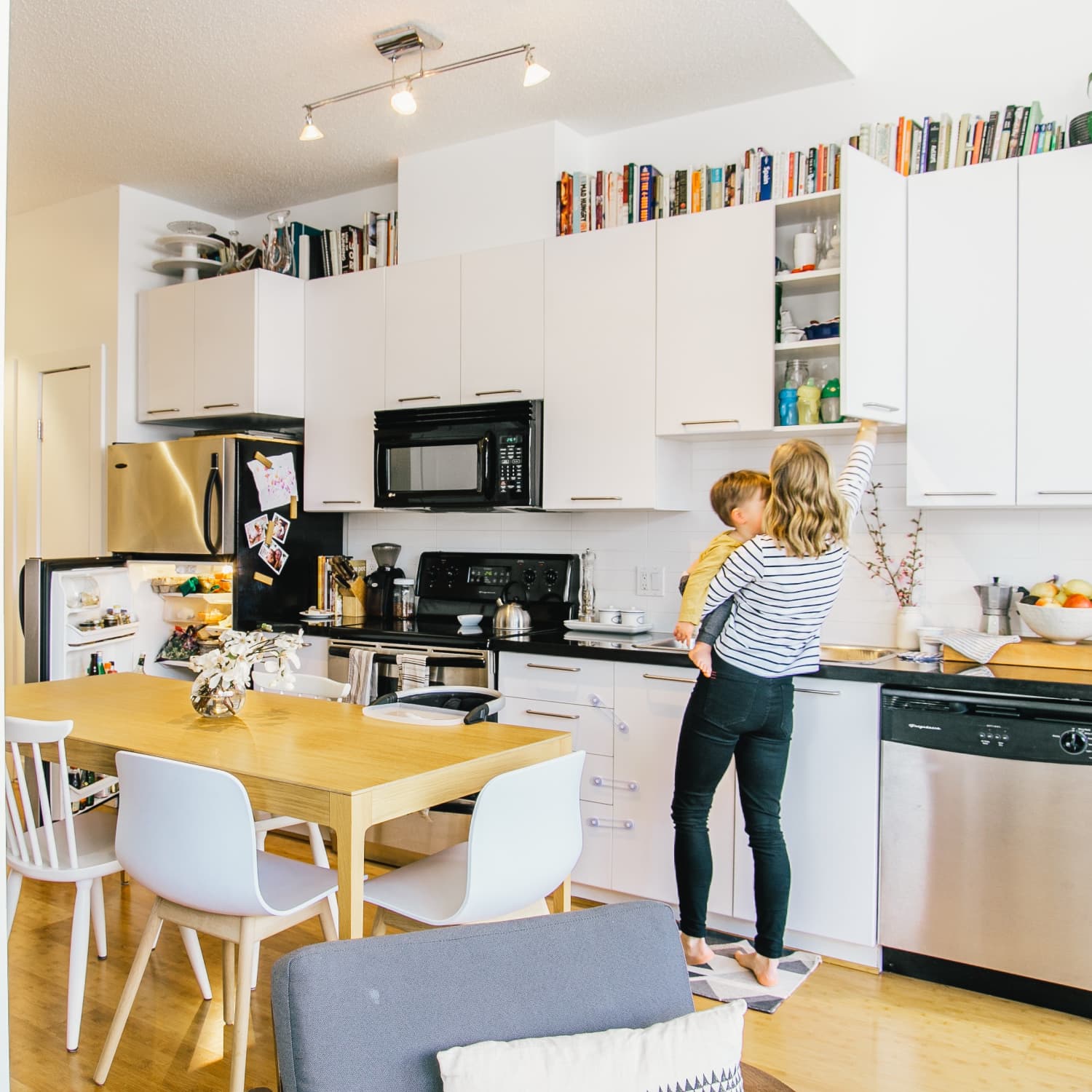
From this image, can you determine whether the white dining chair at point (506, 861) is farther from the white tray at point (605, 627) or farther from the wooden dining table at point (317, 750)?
the white tray at point (605, 627)

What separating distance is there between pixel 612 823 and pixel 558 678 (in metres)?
0.52

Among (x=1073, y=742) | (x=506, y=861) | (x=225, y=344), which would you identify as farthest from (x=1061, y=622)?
(x=225, y=344)

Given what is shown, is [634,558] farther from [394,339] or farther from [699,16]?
[699,16]

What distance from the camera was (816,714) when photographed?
318 centimetres

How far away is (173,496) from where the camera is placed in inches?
181

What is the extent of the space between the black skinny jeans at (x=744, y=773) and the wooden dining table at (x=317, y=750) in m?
0.52

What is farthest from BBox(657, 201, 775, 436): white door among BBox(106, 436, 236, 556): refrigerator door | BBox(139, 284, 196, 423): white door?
BBox(139, 284, 196, 423): white door

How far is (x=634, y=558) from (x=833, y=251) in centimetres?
136

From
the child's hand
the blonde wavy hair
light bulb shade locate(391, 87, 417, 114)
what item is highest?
light bulb shade locate(391, 87, 417, 114)

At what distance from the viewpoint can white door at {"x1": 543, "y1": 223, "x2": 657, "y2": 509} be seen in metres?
3.75

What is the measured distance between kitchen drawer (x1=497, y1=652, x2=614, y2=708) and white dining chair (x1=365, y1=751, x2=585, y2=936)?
1131 millimetres

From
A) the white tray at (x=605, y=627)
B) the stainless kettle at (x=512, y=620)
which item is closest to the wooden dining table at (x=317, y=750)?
the stainless kettle at (x=512, y=620)

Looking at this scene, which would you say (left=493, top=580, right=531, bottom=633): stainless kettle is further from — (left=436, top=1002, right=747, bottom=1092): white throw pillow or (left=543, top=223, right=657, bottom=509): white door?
(left=436, top=1002, right=747, bottom=1092): white throw pillow

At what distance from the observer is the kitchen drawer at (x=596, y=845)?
141 inches
